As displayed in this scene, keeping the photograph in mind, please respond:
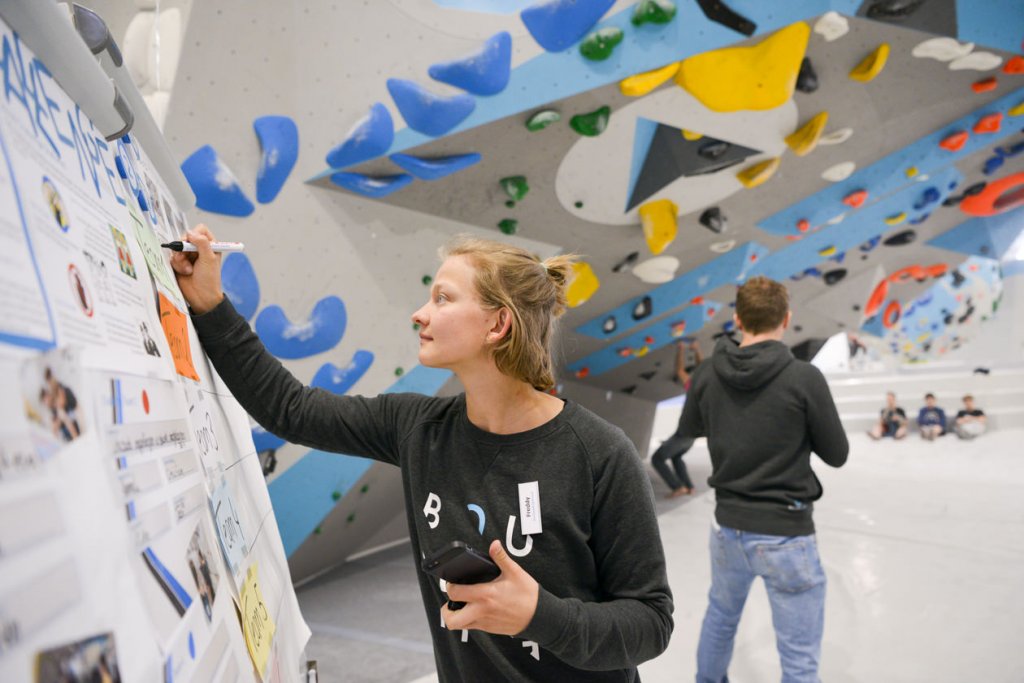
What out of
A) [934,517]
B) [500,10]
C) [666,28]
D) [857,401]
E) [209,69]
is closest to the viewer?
[209,69]

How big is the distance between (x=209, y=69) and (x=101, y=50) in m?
1.34

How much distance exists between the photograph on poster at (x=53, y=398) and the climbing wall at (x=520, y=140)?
181 cm

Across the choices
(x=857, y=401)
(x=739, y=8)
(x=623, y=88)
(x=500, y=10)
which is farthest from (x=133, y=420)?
(x=857, y=401)

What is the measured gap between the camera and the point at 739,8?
9.20ft

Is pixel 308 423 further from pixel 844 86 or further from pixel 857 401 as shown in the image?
pixel 857 401

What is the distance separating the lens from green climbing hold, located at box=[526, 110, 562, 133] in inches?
104

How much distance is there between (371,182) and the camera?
2.51m

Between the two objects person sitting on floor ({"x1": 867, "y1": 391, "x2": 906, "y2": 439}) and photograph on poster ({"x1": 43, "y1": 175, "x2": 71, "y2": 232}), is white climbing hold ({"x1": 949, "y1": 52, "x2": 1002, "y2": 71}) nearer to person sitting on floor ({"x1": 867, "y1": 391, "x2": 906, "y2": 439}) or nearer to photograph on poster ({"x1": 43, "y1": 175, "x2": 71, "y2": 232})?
photograph on poster ({"x1": 43, "y1": 175, "x2": 71, "y2": 232})

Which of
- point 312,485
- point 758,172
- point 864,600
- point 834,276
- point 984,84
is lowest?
→ point 864,600

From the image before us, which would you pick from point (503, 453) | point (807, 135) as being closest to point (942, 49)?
point (807, 135)

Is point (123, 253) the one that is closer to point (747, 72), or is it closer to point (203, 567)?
point (203, 567)

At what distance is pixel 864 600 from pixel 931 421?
21.9ft

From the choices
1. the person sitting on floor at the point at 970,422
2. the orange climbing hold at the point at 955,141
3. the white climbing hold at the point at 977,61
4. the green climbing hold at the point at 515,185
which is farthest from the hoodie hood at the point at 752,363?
the person sitting on floor at the point at 970,422

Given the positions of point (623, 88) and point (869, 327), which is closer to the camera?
point (623, 88)
